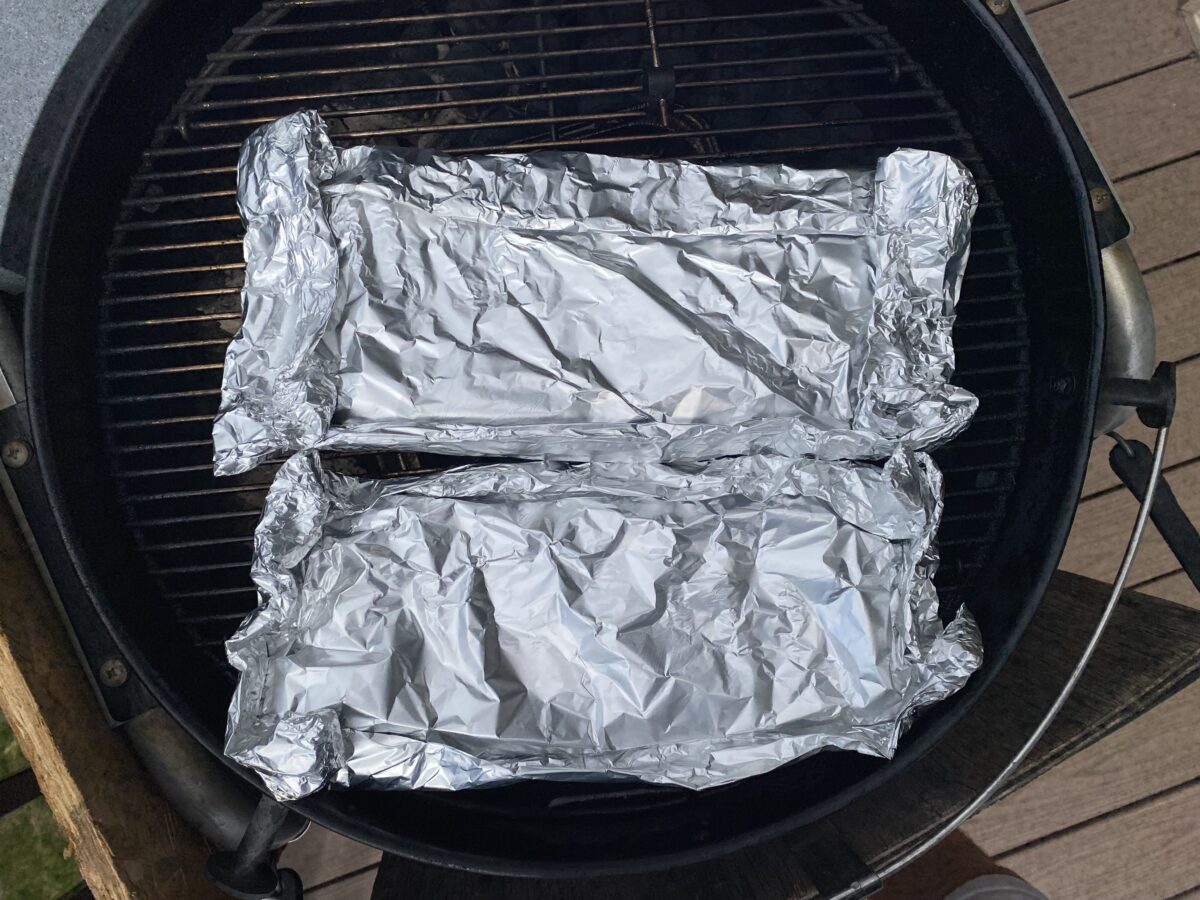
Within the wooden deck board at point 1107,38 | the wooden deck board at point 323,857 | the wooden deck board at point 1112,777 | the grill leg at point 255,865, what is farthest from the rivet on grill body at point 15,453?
the wooden deck board at point 1107,38

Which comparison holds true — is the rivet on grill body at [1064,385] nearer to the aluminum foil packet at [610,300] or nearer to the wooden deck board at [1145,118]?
the aluminum foil packet at [610,300]

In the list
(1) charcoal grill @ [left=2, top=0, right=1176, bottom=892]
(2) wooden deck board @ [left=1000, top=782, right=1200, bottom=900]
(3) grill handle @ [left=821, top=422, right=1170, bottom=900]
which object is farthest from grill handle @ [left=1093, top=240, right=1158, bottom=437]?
(2) wooden deck board @ [left=1000, top=782, right=1200, bottom=900]

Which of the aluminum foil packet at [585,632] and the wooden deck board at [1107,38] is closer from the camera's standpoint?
the aluminum foil packet at [585,632]

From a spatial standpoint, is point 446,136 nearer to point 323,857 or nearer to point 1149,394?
point 1149,394

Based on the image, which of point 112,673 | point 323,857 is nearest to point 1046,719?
point 112,673

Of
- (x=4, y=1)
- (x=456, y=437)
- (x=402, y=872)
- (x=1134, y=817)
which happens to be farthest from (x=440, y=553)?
(x=1134, y=817)

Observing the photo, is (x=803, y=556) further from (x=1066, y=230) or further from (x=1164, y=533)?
(x=1066, y=230)
